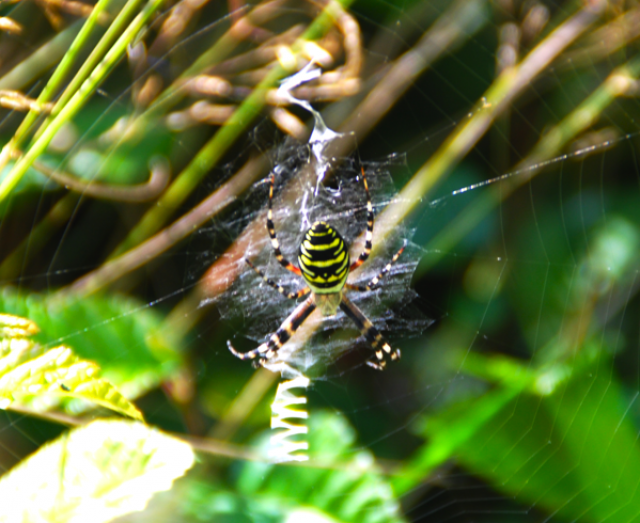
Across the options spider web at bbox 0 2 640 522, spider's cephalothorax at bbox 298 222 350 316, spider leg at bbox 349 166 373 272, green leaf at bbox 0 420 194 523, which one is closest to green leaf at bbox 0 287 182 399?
spider web at bbox 0 2 640 522

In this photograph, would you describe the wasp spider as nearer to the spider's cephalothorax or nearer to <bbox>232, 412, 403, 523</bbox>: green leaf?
the spider's cephalothorax

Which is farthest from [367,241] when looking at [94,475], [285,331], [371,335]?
[94,475]

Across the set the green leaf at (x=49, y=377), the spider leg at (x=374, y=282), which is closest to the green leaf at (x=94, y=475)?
the green leaf at (x=49, y=377)

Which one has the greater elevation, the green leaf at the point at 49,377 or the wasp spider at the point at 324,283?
the wasp spider at the point at 324,283

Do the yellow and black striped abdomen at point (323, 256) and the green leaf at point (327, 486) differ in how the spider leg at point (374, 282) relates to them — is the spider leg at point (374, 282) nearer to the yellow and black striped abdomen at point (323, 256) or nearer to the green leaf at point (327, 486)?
the yellow and black striped abdomen at point (323, 256)

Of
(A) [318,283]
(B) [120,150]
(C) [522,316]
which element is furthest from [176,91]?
(C) [522,316]
